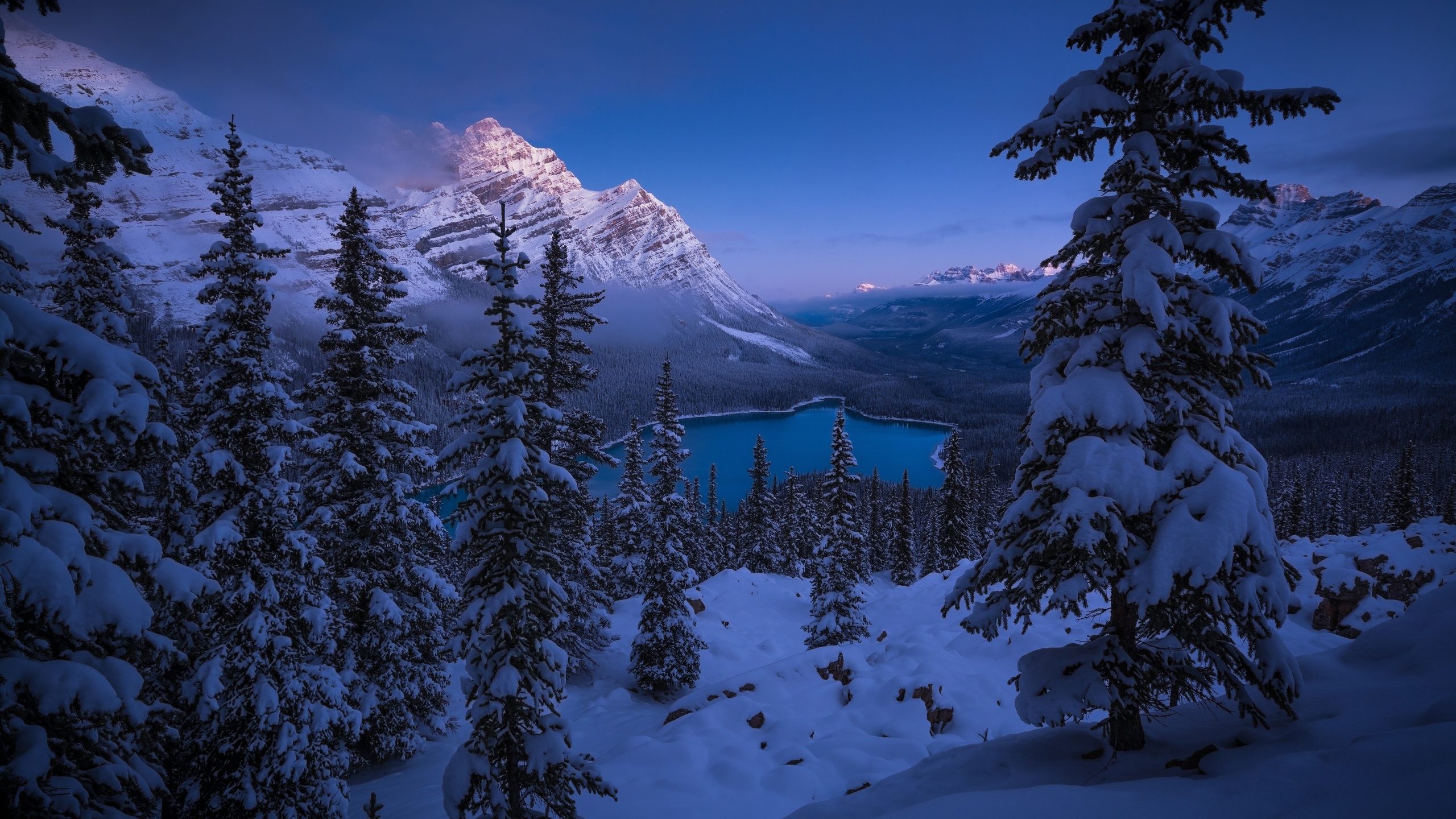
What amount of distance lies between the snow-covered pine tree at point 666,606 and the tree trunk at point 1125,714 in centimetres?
1585

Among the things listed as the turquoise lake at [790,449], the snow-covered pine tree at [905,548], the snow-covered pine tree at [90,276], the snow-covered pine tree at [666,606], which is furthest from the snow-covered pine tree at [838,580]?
the turquoise lake at [790,449]

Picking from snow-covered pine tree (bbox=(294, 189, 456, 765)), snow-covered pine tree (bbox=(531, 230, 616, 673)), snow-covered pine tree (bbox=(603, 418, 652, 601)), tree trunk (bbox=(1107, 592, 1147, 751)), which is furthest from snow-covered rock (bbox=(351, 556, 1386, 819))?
snow-covered pine tree (bbox=(603, 418, 652, 601))

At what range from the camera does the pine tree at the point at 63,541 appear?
4352mm

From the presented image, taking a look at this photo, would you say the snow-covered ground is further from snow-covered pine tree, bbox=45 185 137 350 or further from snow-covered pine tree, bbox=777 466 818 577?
snow-covered pine tree, bbox=777 466 818 577

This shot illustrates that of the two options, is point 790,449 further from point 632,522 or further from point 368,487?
point 368,487

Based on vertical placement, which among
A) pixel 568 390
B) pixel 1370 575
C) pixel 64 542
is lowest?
pixel 1370 575

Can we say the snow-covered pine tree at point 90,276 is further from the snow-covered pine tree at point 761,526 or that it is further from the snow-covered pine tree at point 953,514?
the snow-covered pine tree at point 953,514

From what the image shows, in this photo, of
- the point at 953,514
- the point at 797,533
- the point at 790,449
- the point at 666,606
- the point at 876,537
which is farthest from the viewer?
the point at 790,449

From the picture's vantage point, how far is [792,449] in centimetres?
15050

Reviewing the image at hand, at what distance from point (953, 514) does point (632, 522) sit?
30504mm

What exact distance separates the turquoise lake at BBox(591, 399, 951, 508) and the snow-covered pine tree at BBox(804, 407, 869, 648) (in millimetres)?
72011

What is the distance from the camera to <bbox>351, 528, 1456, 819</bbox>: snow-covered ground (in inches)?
185

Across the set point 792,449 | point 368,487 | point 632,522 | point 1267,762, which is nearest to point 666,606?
point 632,522

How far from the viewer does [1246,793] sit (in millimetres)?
4605
